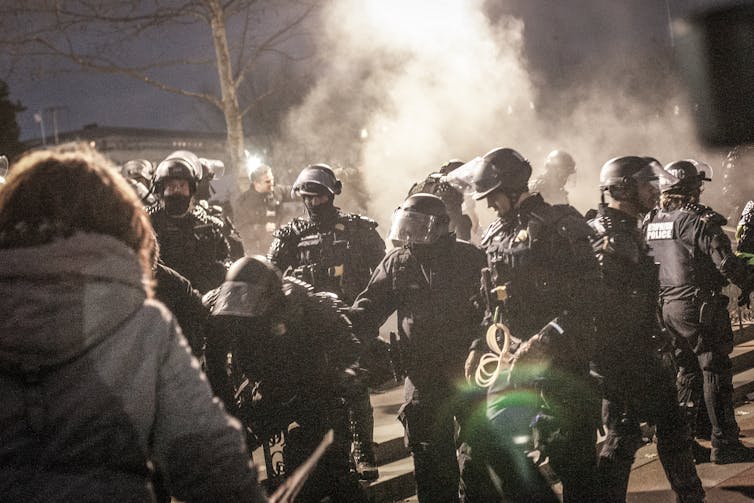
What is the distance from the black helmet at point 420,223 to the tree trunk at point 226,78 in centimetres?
1039

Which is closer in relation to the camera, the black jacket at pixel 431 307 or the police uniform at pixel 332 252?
the black jacket at pixel 431 307

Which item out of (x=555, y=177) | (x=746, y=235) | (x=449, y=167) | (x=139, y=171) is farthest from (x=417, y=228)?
(x=555, y=177)

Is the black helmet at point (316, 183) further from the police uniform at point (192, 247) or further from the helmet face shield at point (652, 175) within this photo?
the helmet face shield at point (652, 175)

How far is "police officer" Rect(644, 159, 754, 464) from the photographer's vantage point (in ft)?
20.6

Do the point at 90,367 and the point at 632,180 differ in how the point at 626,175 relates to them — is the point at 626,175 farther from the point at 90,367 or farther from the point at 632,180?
the point at 90,367

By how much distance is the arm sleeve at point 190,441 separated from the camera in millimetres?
1966

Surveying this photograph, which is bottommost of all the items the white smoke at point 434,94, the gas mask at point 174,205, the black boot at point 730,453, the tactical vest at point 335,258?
the black boot at point 730,453

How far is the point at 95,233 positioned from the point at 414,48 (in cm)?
1511

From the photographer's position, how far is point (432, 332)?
201 inches

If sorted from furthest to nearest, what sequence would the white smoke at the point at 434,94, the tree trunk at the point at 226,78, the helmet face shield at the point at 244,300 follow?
the white smoke at the point at 434,94
the tree trunk at the point at 226,78
the helmet face shield at the point at 244,300

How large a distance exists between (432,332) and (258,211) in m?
5.50

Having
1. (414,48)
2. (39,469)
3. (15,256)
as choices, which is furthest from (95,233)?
(414,48)

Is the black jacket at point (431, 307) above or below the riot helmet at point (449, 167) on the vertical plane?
below

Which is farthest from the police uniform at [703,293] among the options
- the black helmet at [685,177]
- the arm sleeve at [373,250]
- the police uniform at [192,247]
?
the police uniform at [192,247]
